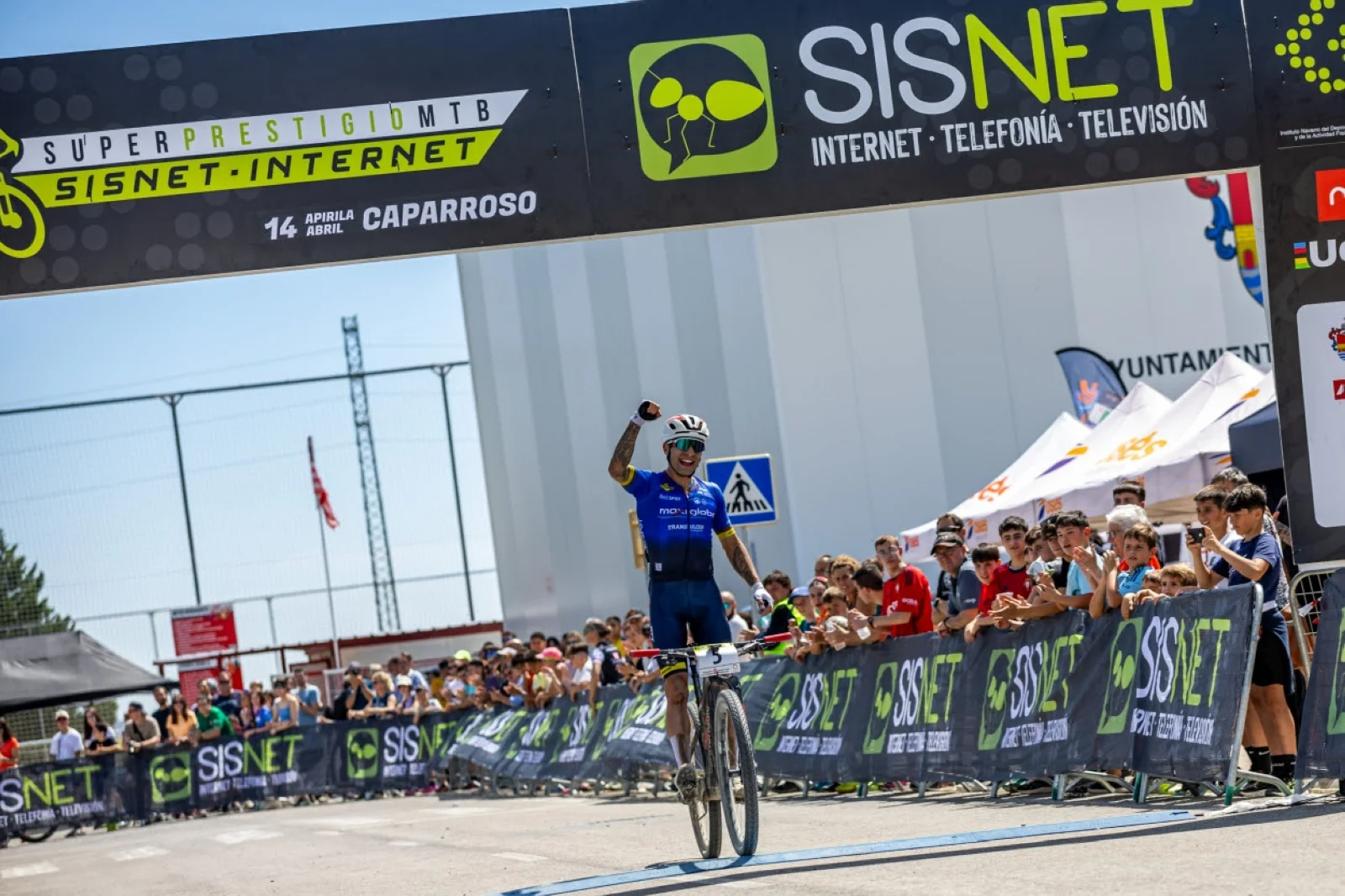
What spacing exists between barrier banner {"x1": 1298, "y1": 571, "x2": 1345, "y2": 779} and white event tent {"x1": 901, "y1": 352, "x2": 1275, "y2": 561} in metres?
7.45

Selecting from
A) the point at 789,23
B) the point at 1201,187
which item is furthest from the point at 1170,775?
the point at 1201,187

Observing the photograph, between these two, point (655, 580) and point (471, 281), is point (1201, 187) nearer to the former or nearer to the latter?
point (471, 281)

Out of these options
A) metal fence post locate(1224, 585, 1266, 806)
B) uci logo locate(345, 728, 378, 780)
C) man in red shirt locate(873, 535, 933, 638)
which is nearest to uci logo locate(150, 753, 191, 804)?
uci logo locate(345, 728, 378, 780)

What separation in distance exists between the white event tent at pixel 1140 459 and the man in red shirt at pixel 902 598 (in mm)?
4765

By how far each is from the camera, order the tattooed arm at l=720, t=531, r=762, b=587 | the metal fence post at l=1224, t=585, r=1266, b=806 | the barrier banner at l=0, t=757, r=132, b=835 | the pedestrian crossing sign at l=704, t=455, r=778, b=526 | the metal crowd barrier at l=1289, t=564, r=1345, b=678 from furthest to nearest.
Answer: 1. the barrier banner at l=0, t=757, r=132, b=835
2. the pedestrian crossing sign at l=704, t=455, r=778, b=526
3. the metal crowd barrier at l=1289, t=564, r=1345, b=678
4. the tattooed arm at l=720, t=531, r=762, b=587
5. the metal fence post at l=1224, t=585, r=1266, b=806

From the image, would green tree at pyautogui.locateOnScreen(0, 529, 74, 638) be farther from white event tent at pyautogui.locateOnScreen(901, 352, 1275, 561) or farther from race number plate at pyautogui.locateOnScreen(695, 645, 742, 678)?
race number plate at pyautogui.locateOnScreen(695, 645, 742, 678)

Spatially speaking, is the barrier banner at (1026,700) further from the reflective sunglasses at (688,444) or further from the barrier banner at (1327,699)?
the reflective sunglasses at (688,444)

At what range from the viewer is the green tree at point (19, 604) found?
122 ft

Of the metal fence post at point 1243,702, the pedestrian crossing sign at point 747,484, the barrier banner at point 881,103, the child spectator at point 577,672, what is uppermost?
the barrier banner at point 881,103

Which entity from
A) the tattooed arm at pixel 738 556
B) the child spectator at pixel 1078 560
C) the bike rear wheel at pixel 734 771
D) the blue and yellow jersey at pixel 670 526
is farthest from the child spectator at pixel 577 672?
the bike rear wheel at pixel 734 771

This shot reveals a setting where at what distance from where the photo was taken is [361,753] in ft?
84.0

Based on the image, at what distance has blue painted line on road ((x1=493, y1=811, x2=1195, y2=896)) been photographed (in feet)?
27.9

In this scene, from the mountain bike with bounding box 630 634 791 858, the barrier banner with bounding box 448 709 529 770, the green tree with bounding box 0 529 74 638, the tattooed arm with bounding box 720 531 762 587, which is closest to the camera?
the mountain bike with bounding box 630 634 791 858

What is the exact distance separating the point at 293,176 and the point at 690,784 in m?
4.41
